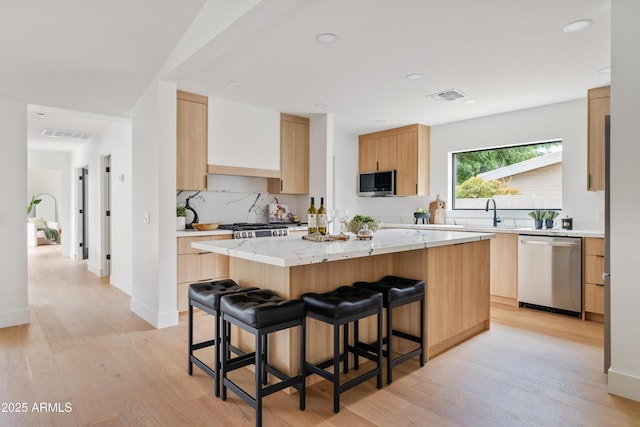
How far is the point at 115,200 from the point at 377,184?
407cm

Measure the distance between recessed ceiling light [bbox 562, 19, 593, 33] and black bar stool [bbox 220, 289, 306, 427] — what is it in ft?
8.72

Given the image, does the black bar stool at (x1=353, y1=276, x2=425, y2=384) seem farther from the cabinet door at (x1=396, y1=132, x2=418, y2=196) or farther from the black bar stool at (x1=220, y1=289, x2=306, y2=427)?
the cabinet door at (x1=396, y1=132, x2=418, y2=196)

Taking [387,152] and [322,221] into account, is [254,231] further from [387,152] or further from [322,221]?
[387,152]

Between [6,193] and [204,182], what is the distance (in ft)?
6.20

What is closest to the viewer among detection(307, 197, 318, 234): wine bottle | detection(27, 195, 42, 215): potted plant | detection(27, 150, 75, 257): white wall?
detection(307, 197, 318, 234): wine bottle

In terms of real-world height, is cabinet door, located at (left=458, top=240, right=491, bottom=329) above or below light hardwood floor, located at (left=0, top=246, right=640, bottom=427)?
above

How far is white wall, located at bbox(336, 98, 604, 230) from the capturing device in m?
4.29

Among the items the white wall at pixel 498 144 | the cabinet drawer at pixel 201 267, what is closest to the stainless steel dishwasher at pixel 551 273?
the white wall at pixel 498 144

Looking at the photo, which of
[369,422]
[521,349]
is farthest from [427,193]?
[369,422]

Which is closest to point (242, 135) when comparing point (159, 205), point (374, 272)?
point (159, 205)

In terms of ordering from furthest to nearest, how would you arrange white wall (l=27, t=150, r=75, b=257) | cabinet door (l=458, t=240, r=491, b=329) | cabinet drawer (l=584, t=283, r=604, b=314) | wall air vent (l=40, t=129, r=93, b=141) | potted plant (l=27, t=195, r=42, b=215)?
potted plant (l=27, t=195, r=42, b=215), white wall (l=27, t=150, r=75, b=257), wall air vent (l=40, t=129, r=93, b=141), cabinet drawer (l=584, t=283, r=604, b=314), cabinet door (l=458, t=240, r=491, b=329)

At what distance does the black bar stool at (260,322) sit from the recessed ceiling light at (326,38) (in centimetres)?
190

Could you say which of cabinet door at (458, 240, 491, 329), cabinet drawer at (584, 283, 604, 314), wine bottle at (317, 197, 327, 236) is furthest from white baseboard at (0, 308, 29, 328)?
cabinet drawer at (584, 283, 604, 314)

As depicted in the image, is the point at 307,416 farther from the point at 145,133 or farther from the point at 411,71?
the point at 145,133
